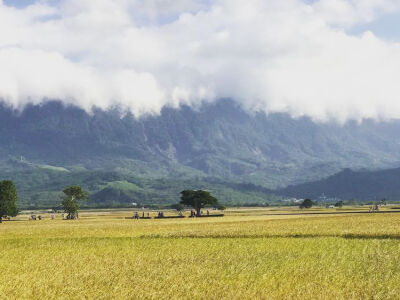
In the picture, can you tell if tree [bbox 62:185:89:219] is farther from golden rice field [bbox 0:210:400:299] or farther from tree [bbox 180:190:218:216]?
golden rice field [bbox 0:210:400:299]

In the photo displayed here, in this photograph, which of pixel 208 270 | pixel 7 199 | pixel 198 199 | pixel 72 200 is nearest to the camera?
pixel 208 270

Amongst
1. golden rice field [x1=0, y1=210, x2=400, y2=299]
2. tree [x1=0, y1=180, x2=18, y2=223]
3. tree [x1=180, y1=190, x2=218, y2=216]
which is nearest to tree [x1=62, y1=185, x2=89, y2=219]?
tree [x1=0, y1=180, x2=18, y2=223]

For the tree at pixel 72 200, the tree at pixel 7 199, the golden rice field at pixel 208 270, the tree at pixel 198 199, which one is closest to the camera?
the golden rice field at pixel 208 270

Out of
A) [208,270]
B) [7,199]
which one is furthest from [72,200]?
[208,270]

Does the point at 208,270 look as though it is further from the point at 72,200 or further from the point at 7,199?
the point at 72,200

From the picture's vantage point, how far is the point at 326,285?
2866 cm

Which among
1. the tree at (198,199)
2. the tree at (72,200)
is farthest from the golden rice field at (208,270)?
the tree at (198,199)

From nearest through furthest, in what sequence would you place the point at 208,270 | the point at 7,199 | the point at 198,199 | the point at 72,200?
1. the point at 208,270
2. the point at 7,199
3. the point at 72,200
4. the point at 198,199

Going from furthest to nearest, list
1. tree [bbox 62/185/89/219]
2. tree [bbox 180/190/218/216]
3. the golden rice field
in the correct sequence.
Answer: tree [bbox 180/190/218/216] → tree [bbox 62/185/89/219] → the golden rice field

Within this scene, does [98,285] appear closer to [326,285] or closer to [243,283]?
[243,283]

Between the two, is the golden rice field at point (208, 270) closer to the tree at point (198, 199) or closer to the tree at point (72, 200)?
the tree at point (72, 200)

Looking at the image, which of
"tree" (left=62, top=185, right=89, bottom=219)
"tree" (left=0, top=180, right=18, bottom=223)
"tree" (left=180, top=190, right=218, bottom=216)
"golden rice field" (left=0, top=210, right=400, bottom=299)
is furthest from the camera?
"tree" (left=180, top=190, right=218, bottom=216)

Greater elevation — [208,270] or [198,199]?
[198,199]

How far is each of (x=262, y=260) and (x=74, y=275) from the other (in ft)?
44.1
